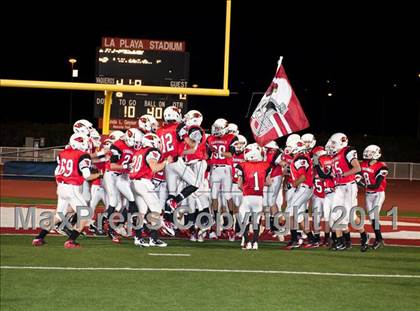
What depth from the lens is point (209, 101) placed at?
241 ft

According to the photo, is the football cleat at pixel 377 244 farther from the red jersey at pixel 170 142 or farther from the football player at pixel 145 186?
the red jersey at pixel 170 142

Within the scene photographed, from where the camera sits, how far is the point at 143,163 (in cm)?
1189

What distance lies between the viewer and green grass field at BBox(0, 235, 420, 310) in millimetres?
7758

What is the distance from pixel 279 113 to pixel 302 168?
172 centimetres

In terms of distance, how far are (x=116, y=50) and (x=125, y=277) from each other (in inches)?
381

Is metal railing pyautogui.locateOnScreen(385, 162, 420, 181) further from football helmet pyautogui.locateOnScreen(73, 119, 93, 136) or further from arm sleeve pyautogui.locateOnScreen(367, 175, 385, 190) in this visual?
football helmet pyautogui.locateOnScreen(73, 119, 93, 136)

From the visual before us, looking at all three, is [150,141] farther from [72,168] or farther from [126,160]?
[72,168]

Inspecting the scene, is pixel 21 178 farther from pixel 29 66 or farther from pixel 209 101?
pixel 209 101

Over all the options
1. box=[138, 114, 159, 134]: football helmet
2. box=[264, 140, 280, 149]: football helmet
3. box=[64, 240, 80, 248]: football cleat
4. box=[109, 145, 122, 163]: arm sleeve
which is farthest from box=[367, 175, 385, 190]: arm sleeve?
box=[64, 240, 80, 248]: football cleat

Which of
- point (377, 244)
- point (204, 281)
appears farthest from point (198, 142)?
point (204, 281)

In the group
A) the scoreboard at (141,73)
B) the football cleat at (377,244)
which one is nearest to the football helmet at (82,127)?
the football cleat at (377,244)

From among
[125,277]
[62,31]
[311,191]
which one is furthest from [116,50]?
[62,31]

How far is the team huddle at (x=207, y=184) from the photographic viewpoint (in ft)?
38.9

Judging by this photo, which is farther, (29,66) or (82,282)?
(29,66)
